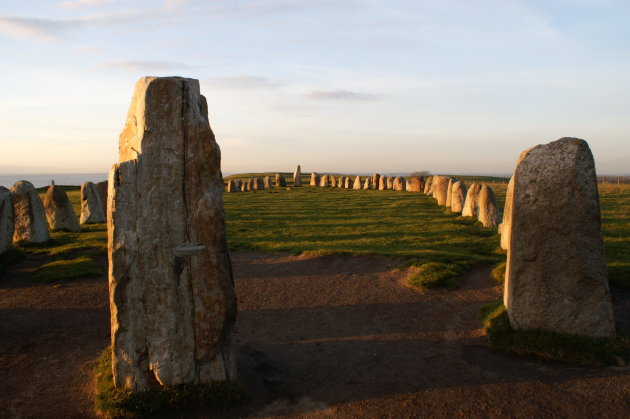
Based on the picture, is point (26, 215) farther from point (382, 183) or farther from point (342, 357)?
point (382, 183)

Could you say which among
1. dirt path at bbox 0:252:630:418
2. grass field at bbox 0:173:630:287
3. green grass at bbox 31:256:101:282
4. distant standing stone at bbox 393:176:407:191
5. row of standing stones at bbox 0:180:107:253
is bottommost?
dirt path at bbox 0:252:630:418

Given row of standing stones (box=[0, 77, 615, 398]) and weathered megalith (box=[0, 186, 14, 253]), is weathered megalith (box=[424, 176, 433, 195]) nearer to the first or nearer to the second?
weathered megalith (box=[0, 186, 14, 253])

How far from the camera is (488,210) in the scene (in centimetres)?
1994

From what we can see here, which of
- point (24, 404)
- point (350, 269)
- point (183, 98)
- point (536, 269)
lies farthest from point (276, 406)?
point (350, 269)

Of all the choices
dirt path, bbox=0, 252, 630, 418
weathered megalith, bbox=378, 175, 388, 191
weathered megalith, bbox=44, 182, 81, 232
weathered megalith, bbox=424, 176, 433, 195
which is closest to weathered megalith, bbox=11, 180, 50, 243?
weathered megalith, bbox=44, 182, 81, 232

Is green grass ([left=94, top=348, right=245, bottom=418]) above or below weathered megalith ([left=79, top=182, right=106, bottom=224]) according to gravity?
below

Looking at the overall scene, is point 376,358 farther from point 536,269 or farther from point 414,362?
point 536,269

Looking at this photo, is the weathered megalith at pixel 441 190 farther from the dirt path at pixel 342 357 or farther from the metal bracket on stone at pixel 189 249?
the metal bracket on stone at pixel 189 249

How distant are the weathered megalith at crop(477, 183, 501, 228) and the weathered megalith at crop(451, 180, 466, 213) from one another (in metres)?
4.73

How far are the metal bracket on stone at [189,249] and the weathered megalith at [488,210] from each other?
651 inches

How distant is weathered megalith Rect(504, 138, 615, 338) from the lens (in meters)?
7.29

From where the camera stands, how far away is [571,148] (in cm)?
738

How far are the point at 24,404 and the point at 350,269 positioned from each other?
28.9 feet

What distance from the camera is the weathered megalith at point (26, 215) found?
17.0 meters
